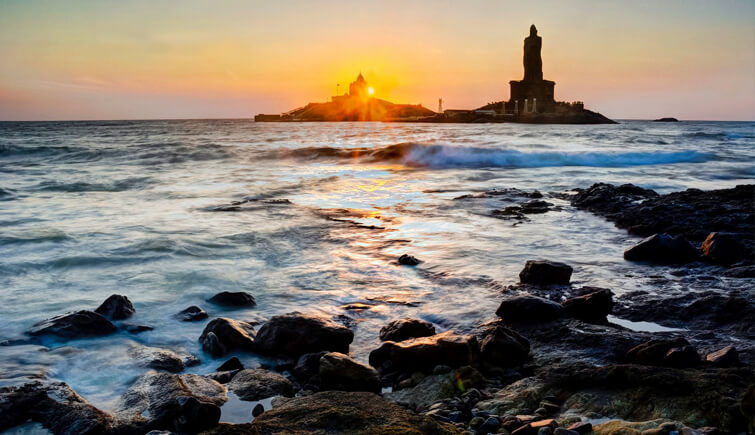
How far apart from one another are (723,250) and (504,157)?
17264mm

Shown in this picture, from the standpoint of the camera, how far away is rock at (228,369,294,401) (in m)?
3.26

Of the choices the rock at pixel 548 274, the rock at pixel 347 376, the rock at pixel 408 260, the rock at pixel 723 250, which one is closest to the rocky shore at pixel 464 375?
the rock at pixel 347 376

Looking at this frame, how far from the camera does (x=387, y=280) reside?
566cm

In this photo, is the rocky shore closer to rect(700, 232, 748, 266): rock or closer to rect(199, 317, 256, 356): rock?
rect(199, 317, 256, 356): rock

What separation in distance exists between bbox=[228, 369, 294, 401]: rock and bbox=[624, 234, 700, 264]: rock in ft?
14.6

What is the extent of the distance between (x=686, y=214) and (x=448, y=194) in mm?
5528

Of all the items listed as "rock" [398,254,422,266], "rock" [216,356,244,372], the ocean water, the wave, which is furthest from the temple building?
"rock" [216,356,244,372]

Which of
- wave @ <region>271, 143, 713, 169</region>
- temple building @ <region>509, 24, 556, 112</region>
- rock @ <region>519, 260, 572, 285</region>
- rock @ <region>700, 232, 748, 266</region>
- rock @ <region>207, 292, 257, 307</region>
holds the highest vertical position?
temple building @ <region>509, 24, 556, 112</region>

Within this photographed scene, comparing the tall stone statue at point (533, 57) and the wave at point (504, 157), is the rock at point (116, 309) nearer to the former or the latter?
the wave at point (504, 157)

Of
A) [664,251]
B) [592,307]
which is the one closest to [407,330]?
[592,307]

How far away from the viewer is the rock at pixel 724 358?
318 centimetres

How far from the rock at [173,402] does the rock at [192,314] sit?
1.09 meters

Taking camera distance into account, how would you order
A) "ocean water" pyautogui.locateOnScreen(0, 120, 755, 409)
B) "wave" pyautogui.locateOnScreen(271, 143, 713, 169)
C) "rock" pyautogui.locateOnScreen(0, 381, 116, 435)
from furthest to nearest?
1. "wave" pyautogui.locateOnScreen(271, 143, 713, 169)
2. "ocean water" pyautogui.locateOnScreen(0, 120, 755, 409)
3. "rock" pyautogui.locateOnScreen(0, 381, 116, 435)

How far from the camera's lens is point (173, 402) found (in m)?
2.98
